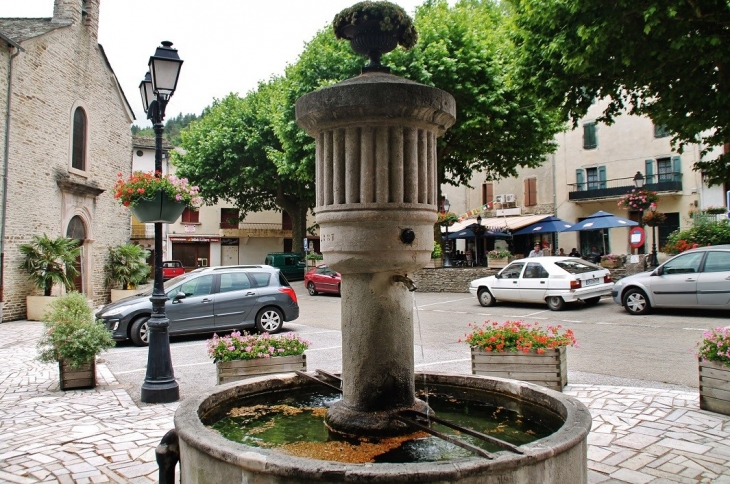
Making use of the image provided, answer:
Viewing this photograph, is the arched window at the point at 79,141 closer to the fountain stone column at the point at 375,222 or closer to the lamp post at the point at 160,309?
the lamp post at the point at 160,309

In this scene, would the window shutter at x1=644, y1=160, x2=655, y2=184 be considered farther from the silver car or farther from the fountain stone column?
the fountain stone column

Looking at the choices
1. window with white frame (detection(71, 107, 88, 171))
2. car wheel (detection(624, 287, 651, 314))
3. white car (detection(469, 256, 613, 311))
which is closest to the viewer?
car wheel (detection(624, 287, 651, 314))

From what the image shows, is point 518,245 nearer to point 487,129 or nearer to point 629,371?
point 487,129

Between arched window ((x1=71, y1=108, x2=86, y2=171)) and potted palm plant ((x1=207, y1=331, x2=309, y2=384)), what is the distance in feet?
57.5

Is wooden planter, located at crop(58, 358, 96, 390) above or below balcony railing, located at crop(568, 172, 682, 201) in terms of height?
below

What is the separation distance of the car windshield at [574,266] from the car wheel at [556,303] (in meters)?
0.85

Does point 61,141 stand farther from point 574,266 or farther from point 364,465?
point 364,465

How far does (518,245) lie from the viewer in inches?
1357

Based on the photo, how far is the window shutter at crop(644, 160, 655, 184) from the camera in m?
29.1

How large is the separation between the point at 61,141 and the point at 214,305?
1158 cm

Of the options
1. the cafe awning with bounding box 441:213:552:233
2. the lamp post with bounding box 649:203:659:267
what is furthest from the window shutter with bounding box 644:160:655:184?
the lamp post with bounding box 649:203:659:267

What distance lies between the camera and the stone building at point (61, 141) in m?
17.3

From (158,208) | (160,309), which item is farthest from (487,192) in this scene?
(160,309)

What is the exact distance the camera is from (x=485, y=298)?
1838cm
